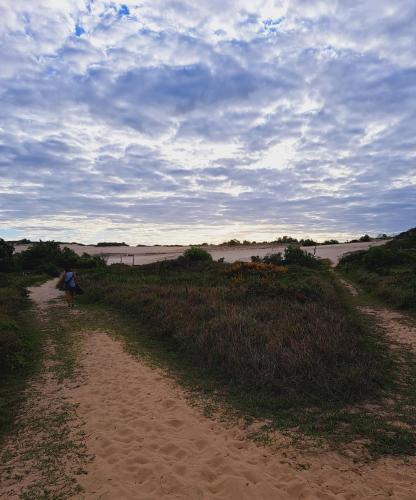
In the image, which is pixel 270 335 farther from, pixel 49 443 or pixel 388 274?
pixel 388 274

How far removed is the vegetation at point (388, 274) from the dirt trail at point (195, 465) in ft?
37.3

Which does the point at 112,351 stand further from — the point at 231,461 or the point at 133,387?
the point at 231,461

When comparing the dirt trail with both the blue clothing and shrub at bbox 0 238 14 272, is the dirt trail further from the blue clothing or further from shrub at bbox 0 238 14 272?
shrub at bbox 0 238 14 272

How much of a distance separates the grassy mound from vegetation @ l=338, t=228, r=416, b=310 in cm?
307

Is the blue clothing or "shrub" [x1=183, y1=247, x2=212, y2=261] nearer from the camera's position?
the blue clothing

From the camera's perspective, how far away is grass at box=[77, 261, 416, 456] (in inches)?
230

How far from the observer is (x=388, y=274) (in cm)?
2148

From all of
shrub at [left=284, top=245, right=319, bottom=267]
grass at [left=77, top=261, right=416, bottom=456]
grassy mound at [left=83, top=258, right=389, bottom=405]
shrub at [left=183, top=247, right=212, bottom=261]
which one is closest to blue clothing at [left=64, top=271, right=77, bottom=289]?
grassy mound at [left=83, top=258, right=389, bottom=405]

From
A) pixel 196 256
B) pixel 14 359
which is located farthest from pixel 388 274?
pixel 14 359

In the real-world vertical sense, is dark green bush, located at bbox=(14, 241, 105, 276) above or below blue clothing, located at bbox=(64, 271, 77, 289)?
above

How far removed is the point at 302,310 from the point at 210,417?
6287mm

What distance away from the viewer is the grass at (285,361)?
19.1 feet

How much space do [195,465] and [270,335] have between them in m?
4.94

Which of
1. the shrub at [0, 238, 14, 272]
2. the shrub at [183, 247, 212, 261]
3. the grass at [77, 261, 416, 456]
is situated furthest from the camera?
the shrub at [183, 247, 212, 261]
